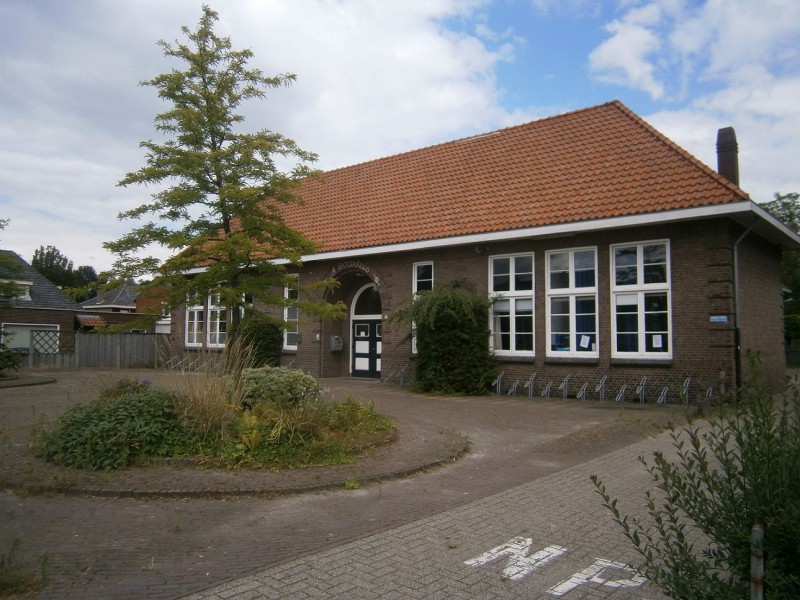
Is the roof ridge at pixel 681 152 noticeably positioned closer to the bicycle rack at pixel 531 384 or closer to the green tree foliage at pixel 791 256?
the bicycle rack at pixel 531 384

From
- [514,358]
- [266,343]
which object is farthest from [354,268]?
[514,358]

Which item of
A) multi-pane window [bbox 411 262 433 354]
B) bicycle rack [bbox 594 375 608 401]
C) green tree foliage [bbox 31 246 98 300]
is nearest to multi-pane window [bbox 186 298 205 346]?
multi-pane window [bbox 411 262 433 354]

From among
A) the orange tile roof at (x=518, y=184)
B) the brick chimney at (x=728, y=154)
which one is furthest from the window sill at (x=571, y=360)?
the brick chimney at (x=728, y=154)

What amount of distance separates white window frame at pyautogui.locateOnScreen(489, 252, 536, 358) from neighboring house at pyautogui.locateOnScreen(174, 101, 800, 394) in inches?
1.5

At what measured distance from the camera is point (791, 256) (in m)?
42.8

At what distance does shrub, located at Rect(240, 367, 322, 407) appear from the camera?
9.41m

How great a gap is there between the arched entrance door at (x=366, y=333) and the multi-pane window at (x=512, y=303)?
17.2 ft

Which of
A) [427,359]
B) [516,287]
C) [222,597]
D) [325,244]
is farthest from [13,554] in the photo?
[325,244]

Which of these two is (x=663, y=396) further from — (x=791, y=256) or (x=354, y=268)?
(x=791, y=256)

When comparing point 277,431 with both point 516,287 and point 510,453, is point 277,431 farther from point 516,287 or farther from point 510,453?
point 516,287

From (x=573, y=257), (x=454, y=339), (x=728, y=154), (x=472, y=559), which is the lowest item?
(x=472, y=559)

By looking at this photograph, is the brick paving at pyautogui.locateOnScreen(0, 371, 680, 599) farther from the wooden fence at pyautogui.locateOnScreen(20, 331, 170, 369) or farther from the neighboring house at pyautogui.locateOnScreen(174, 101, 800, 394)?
the wooden fence at pyautogui.locateOnScreen(20, 331, 170, 369)

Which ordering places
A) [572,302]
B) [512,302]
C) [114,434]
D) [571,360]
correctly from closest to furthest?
[114,434]
[571,360]
[572,302]
[512,302]

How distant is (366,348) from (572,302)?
838 cm
